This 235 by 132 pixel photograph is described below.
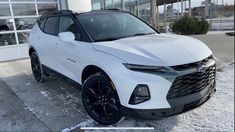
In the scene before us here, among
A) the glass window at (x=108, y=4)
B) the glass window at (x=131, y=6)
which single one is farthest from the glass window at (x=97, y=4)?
the glass window at (x=131, y=6)

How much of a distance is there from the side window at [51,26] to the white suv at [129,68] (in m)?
0.43

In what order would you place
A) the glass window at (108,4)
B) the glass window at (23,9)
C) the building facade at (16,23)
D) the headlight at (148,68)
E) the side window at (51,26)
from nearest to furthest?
1. the headlight at (148,68)
2. the side window at (51,26)
3. the building facade at (16,23)
4. the glass window at (23,9)
5. the glass window at (108,4)

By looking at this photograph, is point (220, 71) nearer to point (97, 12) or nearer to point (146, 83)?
point (97, 12)

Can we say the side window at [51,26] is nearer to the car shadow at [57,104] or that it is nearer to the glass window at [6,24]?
the car shadow at [57,104]

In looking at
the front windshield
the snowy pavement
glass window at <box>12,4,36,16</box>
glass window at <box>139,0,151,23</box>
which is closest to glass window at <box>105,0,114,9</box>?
glass window at <box>139,0,151,23</box>

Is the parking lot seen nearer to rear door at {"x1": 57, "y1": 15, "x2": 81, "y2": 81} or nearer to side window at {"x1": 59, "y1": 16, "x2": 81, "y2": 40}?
rear door at {"x1": 57, "y1": 15, "x2": 81, "y2": 81}

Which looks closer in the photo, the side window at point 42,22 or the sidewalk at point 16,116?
the sidewalk at point 16,116

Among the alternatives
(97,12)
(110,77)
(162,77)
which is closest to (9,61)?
(97,12)

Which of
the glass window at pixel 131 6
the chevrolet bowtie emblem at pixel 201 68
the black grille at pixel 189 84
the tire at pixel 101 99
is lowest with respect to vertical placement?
the tire at pixel 101 99

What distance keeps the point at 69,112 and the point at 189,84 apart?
202cm

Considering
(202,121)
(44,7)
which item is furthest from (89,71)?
(44,7)

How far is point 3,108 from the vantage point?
426 cm

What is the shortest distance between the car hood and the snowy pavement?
3.12 ft

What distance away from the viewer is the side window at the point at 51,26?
4.77m
